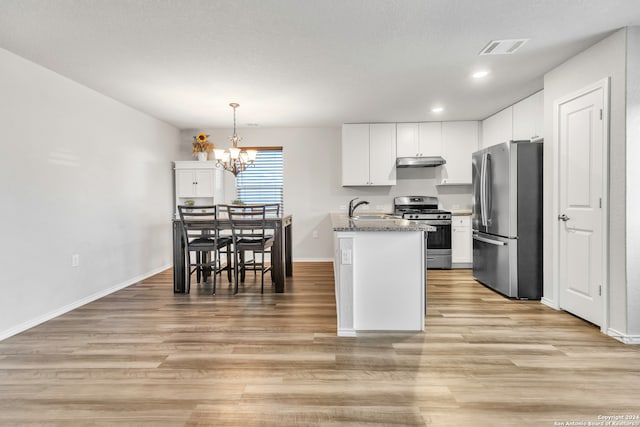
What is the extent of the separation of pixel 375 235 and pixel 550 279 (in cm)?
204

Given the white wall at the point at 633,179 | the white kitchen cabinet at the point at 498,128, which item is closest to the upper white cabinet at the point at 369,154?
the white kitchen cabinet at the point at 498,128

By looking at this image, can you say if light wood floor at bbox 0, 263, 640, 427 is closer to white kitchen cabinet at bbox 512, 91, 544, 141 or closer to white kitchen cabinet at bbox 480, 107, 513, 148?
white kitchen cabinet at bbox 512, 91, 544, 141

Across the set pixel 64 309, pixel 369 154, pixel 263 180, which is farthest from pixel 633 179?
pixel 64 309

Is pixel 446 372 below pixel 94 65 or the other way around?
below

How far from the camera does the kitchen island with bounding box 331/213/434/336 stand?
2633 millimetres

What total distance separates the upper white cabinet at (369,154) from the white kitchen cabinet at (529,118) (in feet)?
5.71

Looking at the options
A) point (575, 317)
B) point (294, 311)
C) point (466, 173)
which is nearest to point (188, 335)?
point (294, 311)

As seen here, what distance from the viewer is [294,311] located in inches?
127

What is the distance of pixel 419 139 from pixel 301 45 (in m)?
3.26

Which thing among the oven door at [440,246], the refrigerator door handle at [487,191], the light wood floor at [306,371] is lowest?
the light wood floor at [306,371]

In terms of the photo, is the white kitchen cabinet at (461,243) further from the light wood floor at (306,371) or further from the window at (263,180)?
the window at (263,180)

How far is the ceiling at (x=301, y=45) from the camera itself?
221 centimetres

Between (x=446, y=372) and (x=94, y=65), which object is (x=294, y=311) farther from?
(x=94, y=65)

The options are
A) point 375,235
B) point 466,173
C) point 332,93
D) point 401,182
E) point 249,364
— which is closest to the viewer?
point 249,364
